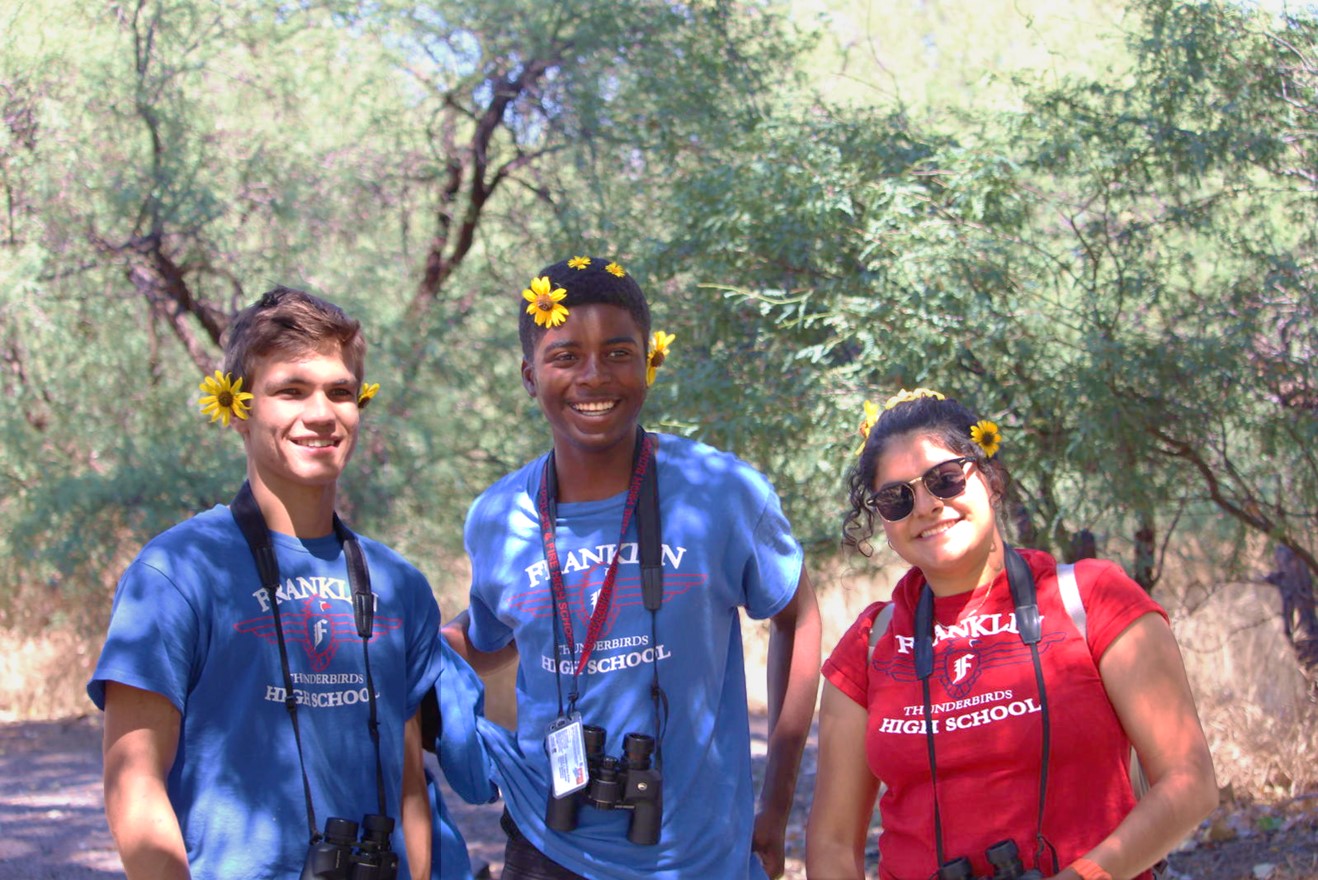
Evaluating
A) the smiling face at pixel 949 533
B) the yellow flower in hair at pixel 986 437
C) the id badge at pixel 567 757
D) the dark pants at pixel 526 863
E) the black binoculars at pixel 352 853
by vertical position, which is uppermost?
the yellow flower in hair at pixel 986 437

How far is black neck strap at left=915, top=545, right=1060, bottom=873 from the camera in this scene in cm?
257

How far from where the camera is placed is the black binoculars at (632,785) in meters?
2.93

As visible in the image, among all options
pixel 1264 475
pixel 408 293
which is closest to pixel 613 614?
pixel 1264 475

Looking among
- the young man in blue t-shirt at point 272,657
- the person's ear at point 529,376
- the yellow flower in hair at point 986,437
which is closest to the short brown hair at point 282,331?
the young man in blue t-shirt at point 272,657

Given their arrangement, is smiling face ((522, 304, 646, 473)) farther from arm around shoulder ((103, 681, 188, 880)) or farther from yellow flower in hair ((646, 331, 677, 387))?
arm around shoulder ((103, 681, 188, 880))

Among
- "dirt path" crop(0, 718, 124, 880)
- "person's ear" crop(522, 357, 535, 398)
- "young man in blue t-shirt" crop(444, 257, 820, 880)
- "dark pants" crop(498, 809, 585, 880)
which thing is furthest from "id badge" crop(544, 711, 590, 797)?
"dirt path" crop(0, 718, 124, 880)

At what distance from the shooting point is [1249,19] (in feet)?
19.9

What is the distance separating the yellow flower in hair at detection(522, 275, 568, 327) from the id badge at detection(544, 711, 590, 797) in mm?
892

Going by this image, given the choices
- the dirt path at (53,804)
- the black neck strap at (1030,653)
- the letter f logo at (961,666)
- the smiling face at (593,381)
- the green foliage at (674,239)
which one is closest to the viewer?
the black neck strap at (1030,653)

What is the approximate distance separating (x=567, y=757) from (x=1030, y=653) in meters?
0.96

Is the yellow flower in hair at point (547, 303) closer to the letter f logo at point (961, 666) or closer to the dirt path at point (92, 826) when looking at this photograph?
the letter f logo at point (961, 666)

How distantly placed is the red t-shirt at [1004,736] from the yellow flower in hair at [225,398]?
1.47m

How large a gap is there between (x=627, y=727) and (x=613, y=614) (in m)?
0.24

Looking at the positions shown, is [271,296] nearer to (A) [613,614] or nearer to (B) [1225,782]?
(A) [613,614]
